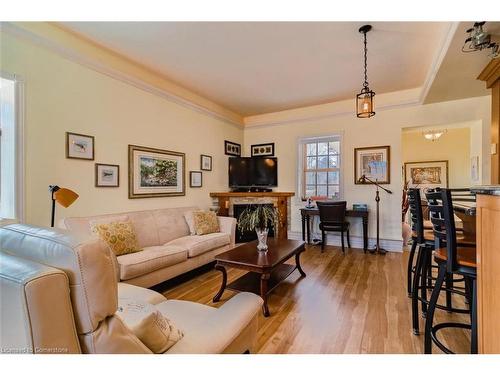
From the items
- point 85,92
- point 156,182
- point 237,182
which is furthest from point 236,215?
point 85,92

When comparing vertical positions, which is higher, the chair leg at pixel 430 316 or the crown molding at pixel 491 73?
the crown molding at pixel 491 73

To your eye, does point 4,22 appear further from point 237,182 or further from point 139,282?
point 237,182

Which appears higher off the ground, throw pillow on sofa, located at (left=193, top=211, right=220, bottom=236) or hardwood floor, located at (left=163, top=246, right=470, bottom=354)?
throw pillow on sofa, located at (left=193, top=211, right=220, bottom=236)

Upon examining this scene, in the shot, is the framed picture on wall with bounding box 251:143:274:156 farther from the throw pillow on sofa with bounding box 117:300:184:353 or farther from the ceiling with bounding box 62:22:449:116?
the throw pillow on sofa with bounding box 117:300:184:353

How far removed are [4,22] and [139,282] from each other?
8.75 ft

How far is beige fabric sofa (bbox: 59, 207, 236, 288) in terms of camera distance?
8.30ft

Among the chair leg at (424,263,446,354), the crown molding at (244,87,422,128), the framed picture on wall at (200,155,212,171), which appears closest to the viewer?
the chair leg at (424,263,446,354)

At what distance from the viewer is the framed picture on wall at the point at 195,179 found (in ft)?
14.6

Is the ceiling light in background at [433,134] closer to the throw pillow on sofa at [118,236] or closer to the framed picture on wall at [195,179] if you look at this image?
the framed picture on wall at [195,179]

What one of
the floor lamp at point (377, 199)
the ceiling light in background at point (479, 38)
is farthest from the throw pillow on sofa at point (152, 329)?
the floor lamp at point (377, 199)

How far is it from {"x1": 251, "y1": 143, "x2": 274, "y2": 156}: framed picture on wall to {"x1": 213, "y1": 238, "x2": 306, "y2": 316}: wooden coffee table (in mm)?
2977

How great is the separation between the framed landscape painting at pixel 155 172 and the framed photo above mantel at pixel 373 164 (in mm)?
3236

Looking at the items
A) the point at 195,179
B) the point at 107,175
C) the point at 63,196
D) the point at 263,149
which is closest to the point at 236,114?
the point at 263,149

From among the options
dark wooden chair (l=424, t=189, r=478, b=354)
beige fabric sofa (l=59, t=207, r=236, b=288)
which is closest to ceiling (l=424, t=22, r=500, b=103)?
dark wooden chair (l=424, t=189, r=478, b=354)
